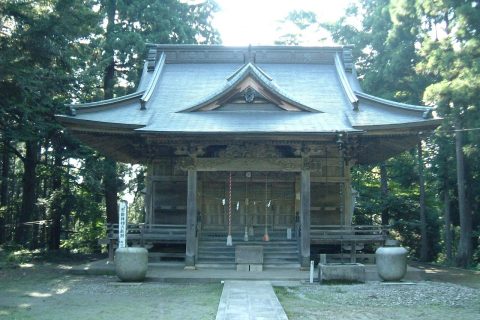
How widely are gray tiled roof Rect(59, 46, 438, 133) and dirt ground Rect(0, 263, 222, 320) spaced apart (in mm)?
4641

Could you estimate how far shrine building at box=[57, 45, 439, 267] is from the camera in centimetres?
1480

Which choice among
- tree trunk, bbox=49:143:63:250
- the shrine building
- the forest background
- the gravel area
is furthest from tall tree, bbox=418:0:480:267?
tree trunk, bbox=49:143:63:250

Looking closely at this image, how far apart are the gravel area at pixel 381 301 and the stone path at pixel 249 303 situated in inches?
10.8

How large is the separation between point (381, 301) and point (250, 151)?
21.8ft

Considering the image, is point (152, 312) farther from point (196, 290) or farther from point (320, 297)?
point (320, 297)

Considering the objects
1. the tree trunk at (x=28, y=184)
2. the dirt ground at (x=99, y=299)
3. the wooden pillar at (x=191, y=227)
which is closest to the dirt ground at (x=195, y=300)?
the dirt ground at (x=99, y=299)

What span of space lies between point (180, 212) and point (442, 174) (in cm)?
1302

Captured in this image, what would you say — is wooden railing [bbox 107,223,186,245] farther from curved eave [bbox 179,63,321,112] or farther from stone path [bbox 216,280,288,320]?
curved eave [bbox 179,63,321,112]

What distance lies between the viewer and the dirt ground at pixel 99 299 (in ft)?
29.8

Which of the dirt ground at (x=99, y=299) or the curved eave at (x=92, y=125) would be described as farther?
the curved eave at (x=92, y=125)

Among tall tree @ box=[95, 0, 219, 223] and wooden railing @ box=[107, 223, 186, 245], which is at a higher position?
tall tree @ box=[95, 0, 219, 223]

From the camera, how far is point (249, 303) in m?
9.71

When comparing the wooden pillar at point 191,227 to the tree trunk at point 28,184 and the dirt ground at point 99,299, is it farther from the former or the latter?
the tree trunk at point 28,184

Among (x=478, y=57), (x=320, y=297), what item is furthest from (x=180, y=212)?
(x=478, y=57)
